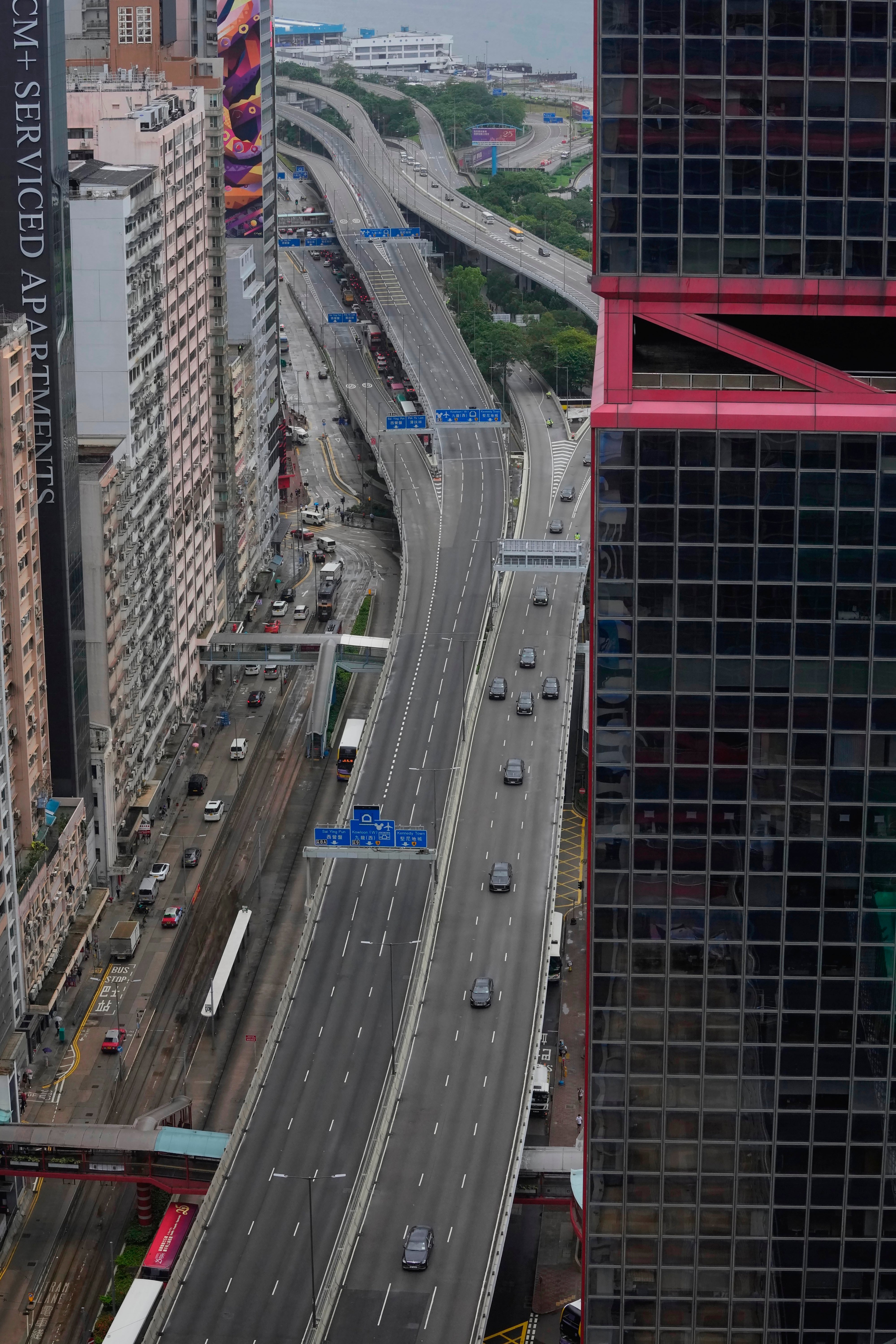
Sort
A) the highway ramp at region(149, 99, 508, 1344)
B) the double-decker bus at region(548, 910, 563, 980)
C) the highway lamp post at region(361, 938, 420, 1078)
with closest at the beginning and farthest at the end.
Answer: the highway ramp at region(149, 99, 508, 1344) < the highway lamp post at region(361, 938, 420, 1078) < the double-decker bus at region(548, 910, 563, 980)

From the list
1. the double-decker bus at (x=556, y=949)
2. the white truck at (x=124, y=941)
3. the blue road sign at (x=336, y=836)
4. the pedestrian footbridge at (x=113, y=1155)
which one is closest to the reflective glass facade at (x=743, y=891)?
the pedestrian footbridge at (x=113, y=1155)

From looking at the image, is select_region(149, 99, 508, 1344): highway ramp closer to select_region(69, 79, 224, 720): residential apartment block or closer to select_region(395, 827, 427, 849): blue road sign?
select_region(395, 827, 427, 849): blue road sign

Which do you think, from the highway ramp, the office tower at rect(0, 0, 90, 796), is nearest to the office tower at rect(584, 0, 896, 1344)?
the highway ramp

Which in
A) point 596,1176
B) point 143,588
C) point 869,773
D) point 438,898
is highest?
point 143,588

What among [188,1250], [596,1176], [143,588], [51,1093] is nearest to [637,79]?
[596,1176]

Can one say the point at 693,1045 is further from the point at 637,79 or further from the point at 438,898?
the point at 438,898
